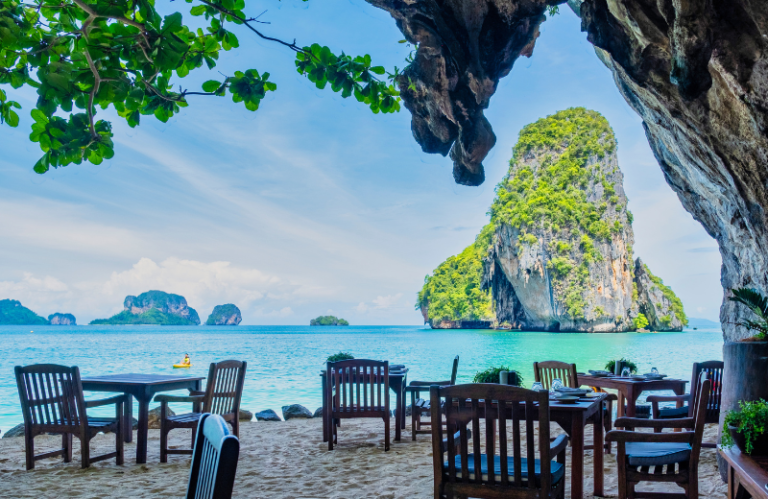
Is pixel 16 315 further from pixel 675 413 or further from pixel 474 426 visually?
pixel 474 426

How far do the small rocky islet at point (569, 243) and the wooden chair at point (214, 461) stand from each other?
5004cm

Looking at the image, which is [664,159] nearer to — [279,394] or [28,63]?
[28,63]

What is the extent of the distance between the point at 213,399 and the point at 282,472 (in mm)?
967

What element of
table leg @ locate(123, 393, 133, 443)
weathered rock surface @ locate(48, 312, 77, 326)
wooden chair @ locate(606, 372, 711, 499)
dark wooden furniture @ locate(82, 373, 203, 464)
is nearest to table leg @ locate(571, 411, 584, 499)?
wooden chair @ locate(606, 372, 711, 499)

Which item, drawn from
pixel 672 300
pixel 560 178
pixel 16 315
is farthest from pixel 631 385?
pixel 16 315

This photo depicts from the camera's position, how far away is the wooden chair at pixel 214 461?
2.72ft

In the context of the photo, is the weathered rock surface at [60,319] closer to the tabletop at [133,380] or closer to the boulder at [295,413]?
the boulder at [295,413]

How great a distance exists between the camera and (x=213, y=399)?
4.89 metres

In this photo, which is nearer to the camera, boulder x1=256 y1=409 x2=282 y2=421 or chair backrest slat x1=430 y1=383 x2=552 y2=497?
chair backrest slat x1=430 y1=383 x2=552 y2=497

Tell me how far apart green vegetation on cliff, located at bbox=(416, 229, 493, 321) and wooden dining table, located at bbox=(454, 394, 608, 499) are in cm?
6773

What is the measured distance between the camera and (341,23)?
12.4ft

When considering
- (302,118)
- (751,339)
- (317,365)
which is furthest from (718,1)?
(302,118)

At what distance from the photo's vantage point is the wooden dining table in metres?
3.26

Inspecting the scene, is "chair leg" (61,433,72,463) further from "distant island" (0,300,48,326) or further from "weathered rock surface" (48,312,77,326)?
"weathered rock surface" (48,312,77,326)
